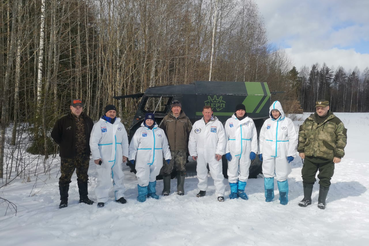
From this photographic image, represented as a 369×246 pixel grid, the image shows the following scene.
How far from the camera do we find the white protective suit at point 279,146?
4.42 metres

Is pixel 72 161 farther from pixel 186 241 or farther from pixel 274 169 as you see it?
pixel 274 169

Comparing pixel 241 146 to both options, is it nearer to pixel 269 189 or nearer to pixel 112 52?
pixel 269 189

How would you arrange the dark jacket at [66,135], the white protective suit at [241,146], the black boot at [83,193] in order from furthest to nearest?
the white protective suit at [241,146] < the black boot at [83,193] < the dark jacket at [66,135]

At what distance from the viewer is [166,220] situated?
3646 millimetres

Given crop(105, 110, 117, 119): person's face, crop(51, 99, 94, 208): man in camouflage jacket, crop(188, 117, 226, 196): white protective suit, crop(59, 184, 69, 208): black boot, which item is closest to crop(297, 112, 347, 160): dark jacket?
crop(188, 117, 226, 196): white protective suit

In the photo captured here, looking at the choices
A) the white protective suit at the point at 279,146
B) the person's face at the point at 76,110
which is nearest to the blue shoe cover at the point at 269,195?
the white protective suit at the point at 279,146

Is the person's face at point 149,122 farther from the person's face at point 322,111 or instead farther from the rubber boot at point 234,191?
the person's face at point 322,111

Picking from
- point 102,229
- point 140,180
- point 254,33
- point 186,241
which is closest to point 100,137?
point 140,180

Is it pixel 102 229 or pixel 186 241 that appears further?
pixel 102 229

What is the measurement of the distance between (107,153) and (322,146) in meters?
3.55

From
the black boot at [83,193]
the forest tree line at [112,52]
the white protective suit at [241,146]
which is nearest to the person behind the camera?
the black boot at [83,193]

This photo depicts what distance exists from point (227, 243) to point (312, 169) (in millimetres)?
2233

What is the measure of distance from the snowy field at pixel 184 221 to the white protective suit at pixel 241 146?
503 millimetres

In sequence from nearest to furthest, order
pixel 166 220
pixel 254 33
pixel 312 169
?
1. pixel 166 220
2. pixel 312 169
3. pixel 254 33
